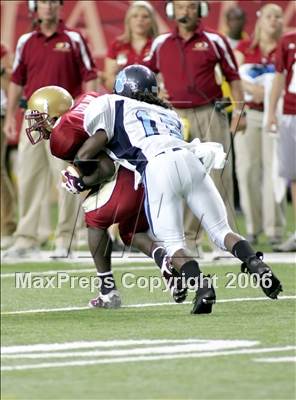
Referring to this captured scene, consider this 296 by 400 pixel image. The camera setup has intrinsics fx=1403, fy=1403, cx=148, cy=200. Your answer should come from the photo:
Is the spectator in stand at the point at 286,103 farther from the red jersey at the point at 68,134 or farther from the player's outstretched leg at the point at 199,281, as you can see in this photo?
the player's outstretched leg at the point at 199,281

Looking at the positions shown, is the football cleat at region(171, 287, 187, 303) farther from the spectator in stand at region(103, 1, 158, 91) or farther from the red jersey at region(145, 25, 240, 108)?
the spectator in stand at region(103, 1, 158, 91)

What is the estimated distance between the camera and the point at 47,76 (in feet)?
40.1

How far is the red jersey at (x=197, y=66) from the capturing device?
39.0ft

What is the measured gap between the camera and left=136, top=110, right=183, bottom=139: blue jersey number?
27.3ft

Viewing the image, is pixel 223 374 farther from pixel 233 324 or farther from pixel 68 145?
pixel 68 145

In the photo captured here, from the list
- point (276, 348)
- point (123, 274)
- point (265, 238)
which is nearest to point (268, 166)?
point (265, 238)

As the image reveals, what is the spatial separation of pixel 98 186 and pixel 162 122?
1.89 feet

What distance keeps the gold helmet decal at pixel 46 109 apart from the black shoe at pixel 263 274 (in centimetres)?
159

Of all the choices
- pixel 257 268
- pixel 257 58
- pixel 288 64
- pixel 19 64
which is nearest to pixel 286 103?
pixel 288 64

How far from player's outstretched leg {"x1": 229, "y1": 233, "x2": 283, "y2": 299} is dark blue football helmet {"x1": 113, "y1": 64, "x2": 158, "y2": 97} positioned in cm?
105

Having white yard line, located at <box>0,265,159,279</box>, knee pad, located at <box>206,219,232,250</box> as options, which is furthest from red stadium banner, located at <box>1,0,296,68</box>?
knee pad, located at <box>206,219,232,250</box>

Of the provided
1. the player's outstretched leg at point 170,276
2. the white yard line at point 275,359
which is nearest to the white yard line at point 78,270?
the player's outstretched leg at point 170,276

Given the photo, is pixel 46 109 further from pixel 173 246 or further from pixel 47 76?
pixel 47 76

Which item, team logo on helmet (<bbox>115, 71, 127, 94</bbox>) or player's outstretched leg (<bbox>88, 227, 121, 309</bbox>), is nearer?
team logo on helmet (<bbox>115, 71, 127, 94</bbox>)
